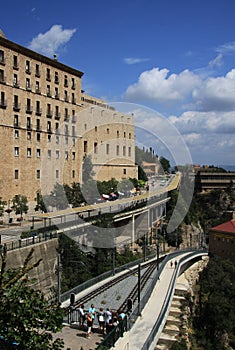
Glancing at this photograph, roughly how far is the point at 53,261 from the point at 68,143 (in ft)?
96.9

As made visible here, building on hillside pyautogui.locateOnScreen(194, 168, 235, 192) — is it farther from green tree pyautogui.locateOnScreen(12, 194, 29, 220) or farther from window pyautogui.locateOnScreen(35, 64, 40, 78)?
green tree pyautogui.locateOnScreen(12, 194, 29, 220)

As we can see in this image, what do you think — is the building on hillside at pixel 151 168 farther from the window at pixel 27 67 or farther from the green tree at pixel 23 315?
the green tree at pixel 23 315

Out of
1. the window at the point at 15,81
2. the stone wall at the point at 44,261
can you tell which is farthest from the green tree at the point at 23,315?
the window at the point at 15,81

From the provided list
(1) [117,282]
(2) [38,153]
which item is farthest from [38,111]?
(1) [117,282]

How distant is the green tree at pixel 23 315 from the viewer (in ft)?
26.8

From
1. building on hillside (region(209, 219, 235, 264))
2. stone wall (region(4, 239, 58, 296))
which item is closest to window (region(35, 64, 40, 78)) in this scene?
stone wall (region(4, 239, 58, 296))

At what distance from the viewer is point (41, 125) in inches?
1977

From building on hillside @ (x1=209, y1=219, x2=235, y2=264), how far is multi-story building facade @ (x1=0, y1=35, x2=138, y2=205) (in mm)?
23151

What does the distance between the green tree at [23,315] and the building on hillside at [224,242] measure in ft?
175

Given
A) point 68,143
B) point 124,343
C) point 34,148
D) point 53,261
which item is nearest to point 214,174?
point 68,143

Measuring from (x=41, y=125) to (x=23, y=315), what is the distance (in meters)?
43.8

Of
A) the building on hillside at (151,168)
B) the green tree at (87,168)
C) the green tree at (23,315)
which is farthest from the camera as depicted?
the building on hillside at (151,168)

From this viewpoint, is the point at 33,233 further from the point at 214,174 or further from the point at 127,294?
the point at 214,174

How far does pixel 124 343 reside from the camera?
15.9 m
